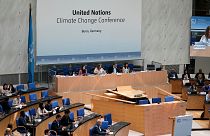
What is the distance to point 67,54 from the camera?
2194 centimetres

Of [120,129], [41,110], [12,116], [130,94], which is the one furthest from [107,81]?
[120,129]

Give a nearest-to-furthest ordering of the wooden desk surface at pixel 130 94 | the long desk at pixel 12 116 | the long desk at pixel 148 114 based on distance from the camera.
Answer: the long desk at pixel 12 116
the long desk at pixel 148 114
the wooden desk surface at pixel 130 94

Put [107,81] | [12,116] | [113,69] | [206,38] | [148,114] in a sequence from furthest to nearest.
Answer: [206,38], [113,69], [107,81], [148,114], [12,116]

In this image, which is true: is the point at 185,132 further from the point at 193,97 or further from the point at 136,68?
the point at 136,68

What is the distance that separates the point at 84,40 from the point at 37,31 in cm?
265

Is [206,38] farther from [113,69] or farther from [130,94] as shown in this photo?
[130,94]

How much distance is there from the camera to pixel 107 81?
20281 mm

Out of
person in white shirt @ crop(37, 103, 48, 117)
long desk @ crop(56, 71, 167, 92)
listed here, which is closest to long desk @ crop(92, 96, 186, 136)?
person in white shirt @ crop(37, 103, 48, 117)

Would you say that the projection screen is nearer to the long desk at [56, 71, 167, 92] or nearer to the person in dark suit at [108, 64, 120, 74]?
the person in dark suit at [108, 64, 120, 74]

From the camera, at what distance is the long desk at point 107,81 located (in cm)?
1928

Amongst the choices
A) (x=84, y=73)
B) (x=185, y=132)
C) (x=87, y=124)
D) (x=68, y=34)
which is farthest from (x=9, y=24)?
(x=185, y=132)

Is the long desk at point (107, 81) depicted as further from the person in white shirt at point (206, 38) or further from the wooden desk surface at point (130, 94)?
the person in white shirt at point (206, 38)

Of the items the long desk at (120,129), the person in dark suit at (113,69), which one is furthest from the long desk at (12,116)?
the person in dark suit at (113,69)

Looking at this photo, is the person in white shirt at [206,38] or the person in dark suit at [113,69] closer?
the person in dark suit at [113,69]
